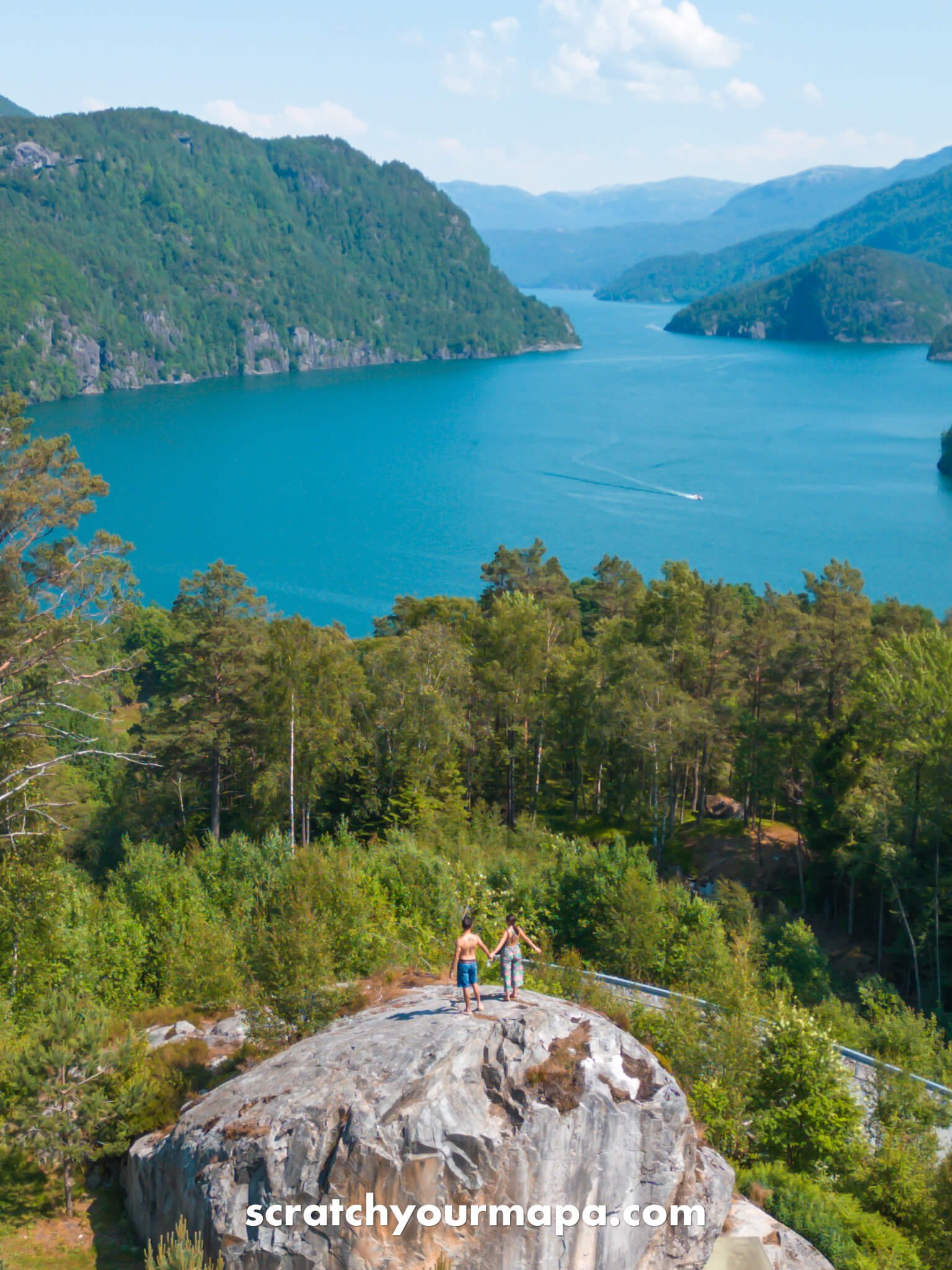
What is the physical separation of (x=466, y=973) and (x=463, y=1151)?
2222mm

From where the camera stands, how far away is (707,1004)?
63.7ft

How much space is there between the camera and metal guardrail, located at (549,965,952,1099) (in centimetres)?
1905

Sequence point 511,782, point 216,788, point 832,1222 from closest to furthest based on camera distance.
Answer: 1. point 832,1222
2. point 216,788
3. point 511,782

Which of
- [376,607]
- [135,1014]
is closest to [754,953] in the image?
[135,1014]

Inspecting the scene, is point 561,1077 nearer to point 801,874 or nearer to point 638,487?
point 801,874

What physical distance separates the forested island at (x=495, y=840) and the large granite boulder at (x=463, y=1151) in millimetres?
2928

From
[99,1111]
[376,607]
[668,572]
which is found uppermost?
[668,572]

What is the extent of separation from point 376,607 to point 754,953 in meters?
60.6

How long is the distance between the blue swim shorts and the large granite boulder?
44 cm

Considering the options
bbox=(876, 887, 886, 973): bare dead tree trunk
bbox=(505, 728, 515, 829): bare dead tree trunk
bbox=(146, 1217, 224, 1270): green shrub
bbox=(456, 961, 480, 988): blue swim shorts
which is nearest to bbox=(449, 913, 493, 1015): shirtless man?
bbox=(456, 961, 480, 988): blue swim shorts

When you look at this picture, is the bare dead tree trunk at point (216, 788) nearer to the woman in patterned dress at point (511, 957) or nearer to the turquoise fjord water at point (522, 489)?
the woman in patterned dress at point (511, 957)

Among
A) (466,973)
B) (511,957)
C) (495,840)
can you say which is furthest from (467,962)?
(495,840)

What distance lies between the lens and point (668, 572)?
40938 mm

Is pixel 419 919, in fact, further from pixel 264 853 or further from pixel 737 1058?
pixel 737 1058
